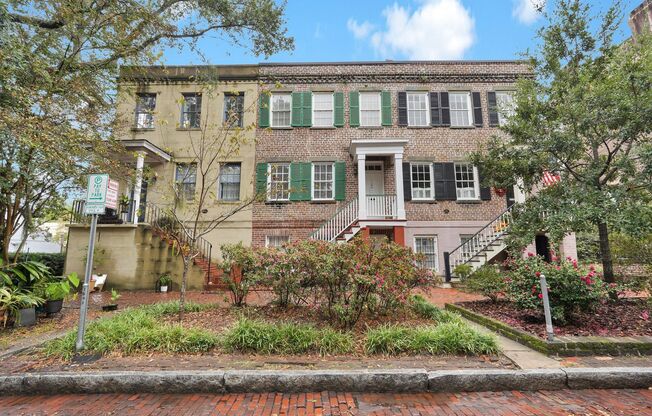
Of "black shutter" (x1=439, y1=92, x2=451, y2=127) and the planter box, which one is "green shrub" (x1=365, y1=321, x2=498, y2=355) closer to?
the planter box

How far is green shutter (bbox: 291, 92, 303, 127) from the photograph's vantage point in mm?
14446

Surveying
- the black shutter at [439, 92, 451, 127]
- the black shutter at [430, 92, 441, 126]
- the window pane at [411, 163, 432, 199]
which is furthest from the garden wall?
the black shutter at [439, 92, 451, 127]

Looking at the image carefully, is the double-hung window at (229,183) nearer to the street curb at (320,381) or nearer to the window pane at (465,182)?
the window pane at (465,182)

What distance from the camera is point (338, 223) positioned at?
12.9 m

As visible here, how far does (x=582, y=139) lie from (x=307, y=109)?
10470 millimetres

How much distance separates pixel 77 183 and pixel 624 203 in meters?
11.5

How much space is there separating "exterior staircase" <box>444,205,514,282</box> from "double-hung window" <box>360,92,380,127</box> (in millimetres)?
6469

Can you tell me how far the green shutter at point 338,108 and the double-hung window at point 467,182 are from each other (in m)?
5.56

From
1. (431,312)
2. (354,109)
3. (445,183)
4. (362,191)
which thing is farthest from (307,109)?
(431,312)

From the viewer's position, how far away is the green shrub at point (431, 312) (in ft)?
18.5

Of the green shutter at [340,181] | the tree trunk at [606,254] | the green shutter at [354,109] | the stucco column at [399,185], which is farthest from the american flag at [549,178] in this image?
the green shutter at [354,109]

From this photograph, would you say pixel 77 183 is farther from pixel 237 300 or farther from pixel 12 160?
pixel 237 300

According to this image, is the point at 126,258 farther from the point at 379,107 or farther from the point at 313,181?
the point at 379,107

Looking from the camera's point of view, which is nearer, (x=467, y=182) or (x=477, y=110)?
(x=467, y=182)
